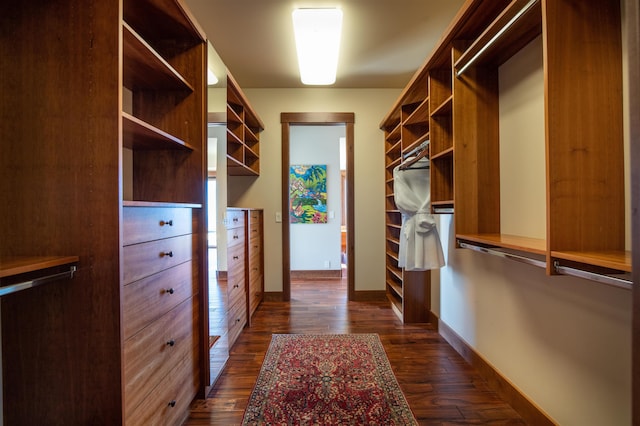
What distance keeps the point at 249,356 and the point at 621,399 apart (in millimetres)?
1960

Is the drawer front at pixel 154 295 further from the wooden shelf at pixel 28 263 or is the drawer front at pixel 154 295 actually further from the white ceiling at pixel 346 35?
the white ceiling at pixel 346 35

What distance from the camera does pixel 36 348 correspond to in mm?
902

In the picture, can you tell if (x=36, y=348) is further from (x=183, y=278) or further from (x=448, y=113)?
(x=448, y=113)

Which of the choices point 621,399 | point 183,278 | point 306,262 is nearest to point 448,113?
point 621,399

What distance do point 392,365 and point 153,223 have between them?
1.74 metres

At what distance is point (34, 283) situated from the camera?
762 millimetres

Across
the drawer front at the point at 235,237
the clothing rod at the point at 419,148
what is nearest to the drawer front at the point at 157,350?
the drawer front at the point at 235,237

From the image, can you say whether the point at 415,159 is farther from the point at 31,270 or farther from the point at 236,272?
the point at 31,270

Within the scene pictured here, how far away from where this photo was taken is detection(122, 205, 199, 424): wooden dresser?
102cm

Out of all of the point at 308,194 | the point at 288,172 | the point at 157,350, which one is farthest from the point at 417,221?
the point at 308,194

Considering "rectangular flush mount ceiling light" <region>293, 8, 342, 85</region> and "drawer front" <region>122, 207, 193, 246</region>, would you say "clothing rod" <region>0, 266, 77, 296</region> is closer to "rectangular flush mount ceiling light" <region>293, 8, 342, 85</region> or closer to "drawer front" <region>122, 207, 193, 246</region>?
A: "drawer front" <region>122, 207, 193, 246</region>

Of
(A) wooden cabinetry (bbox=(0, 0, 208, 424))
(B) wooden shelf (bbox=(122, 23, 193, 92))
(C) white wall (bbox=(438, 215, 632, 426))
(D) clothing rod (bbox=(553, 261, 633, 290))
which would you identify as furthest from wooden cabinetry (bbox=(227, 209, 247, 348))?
(D) clothing rod (bbox=(553, 261, 633, 290))

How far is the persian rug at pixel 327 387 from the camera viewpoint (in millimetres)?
1448

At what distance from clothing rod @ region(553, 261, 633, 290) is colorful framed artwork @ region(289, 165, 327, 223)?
12.0 feet
